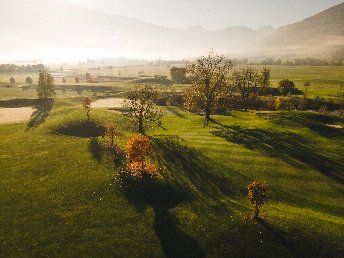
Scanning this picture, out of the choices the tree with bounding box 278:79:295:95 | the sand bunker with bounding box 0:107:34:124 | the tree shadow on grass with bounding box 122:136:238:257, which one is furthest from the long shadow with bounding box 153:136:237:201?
the tree with bounding box 278:79:295:95

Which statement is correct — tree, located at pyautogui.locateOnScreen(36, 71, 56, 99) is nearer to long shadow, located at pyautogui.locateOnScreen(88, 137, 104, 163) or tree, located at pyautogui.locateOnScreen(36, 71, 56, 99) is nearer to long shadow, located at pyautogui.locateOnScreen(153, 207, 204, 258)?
long shadow, located at pyautogui.locateOnScreen(88, 137, 104, 163)

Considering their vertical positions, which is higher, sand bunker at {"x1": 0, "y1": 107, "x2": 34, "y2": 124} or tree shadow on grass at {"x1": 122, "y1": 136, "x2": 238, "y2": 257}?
sand bunker at {"x1": 0, "y1": 107, "x2": 34, "y2": 124}

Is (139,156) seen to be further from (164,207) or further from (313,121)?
(313,121)

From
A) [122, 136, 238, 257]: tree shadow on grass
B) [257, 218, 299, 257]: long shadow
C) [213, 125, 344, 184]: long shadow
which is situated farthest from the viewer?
[213, 125, 344, 184]: long shadow

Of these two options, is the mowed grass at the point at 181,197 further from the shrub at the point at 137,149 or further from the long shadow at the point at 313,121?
the shrub at the point at 137,149

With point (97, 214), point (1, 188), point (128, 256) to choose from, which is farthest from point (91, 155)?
point (128, 256)

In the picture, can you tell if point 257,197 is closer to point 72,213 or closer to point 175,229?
point 175,229
